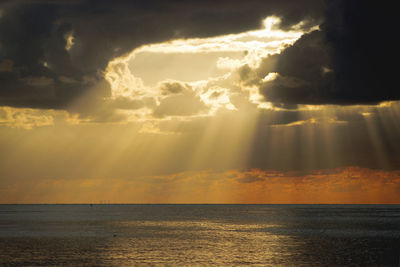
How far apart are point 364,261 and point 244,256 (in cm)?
1807

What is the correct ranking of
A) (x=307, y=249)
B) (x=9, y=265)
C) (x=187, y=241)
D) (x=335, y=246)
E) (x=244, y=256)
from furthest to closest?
1. (x=187, y=241)
2. (x=335, y=246)
3. (x=307, y=249)
4. (x=244, y=256)
5. (x=9, y=265)

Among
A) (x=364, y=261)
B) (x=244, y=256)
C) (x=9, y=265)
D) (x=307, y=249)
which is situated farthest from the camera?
(x=307, y=249)

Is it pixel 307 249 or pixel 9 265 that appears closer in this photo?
pixel 9 265

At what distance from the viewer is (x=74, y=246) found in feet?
310

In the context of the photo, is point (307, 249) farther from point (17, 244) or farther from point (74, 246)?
point (17, 244)

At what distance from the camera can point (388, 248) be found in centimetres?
9206

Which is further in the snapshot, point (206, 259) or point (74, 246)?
point (74, 246)

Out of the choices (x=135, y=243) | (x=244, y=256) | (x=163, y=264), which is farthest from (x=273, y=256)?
(x=135, y=243)

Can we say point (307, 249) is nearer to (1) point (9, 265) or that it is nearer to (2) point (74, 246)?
(2) point (74, 246)

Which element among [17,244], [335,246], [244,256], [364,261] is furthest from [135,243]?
[364,261]

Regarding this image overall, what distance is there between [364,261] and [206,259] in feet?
76.9

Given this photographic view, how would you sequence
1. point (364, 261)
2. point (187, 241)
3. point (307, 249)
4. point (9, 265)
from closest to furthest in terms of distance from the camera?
point (9, 265) < point (364, 261) < point (307, 249) < point (187, 241)

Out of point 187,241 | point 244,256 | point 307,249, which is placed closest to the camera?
point 244,256

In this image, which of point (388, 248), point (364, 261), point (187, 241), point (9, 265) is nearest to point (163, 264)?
point (9, 265)
